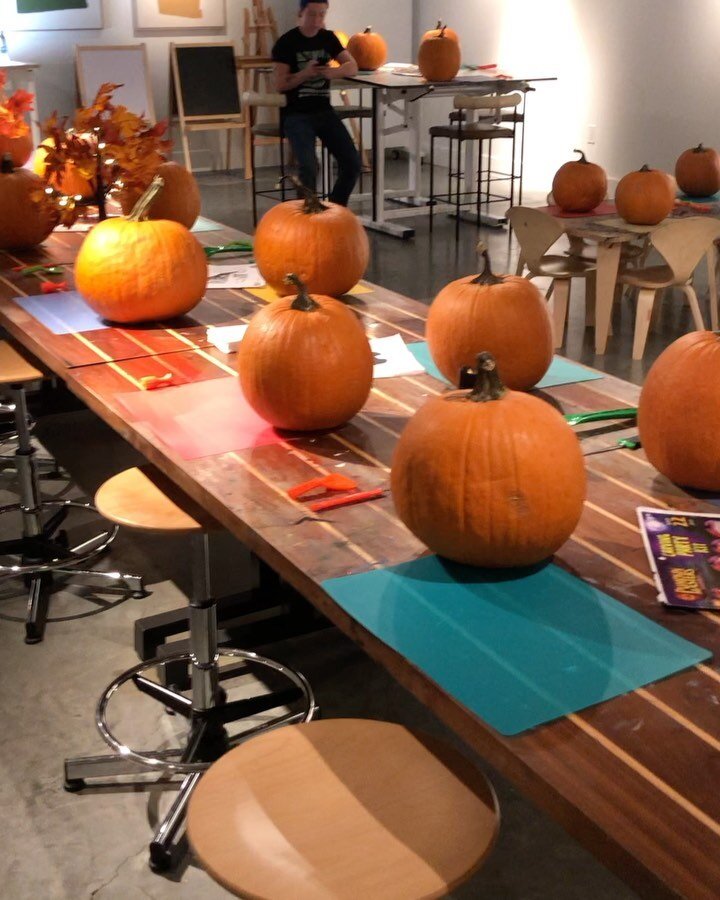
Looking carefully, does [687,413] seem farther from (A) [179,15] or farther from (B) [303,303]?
(A) [179,15]

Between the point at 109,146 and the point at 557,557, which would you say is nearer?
the point at 557,557

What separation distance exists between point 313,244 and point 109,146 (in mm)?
830

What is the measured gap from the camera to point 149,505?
6.77ft

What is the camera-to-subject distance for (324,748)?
1399 mm

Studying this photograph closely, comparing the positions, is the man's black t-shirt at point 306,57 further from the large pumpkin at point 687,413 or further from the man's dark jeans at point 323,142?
the large pumpkin at point 687,413

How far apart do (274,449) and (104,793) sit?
2.78 ft

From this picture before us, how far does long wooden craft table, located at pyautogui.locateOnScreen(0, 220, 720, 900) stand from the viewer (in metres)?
0.97

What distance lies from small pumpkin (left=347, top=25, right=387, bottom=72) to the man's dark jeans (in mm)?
1274

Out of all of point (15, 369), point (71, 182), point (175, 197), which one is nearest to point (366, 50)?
point (71, 182)

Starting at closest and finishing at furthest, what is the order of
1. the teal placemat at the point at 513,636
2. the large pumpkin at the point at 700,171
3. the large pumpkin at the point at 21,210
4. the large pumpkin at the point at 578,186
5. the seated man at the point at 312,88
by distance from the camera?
the teal placemat at the point at 513,636
the large pumpkin at the point at 21,210
the large pumpkin at the point at 578,186
the large pumpkin at the point at 700,171
the seated man at the point at 312,88

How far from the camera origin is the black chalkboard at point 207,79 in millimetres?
9523

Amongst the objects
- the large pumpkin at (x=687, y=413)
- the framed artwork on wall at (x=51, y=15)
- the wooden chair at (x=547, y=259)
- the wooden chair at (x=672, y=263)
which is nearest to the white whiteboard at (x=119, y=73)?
the framed artwork on wall at (x=51, y=15)

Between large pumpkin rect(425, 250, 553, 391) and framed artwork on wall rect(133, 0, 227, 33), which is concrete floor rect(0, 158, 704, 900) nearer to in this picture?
large pumpkin rect(425, 250, 553, 391)

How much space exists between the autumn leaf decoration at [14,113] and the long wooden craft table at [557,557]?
1124 millimetres
